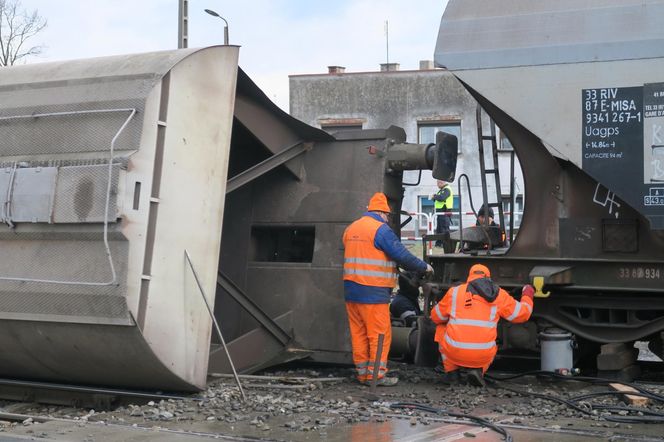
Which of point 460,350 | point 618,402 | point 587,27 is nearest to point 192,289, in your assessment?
point 460,350

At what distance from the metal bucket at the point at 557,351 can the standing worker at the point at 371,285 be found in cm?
124

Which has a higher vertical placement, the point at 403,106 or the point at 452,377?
the point at 403,106

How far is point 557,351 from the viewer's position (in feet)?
25.6

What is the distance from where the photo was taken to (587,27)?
7348 millimetres

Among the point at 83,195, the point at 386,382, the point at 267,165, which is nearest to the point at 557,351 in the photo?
the point at 386,382

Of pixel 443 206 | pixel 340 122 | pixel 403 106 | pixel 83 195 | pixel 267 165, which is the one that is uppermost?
pixel 403 106

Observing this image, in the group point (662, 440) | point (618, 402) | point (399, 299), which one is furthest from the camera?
point (399, 299)

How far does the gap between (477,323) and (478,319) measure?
0.03 metres

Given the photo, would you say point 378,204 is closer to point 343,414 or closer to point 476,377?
point 476,377

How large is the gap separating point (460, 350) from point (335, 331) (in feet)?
5.00

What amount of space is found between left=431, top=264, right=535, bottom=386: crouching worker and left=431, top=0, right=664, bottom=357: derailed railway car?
15.5 inches

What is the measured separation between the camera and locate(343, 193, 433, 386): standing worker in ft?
25.0

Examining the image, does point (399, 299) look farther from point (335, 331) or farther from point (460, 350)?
point (460, 350)

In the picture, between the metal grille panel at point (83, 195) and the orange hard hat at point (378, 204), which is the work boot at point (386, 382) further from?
the metal grille panel at point (83, 195)
